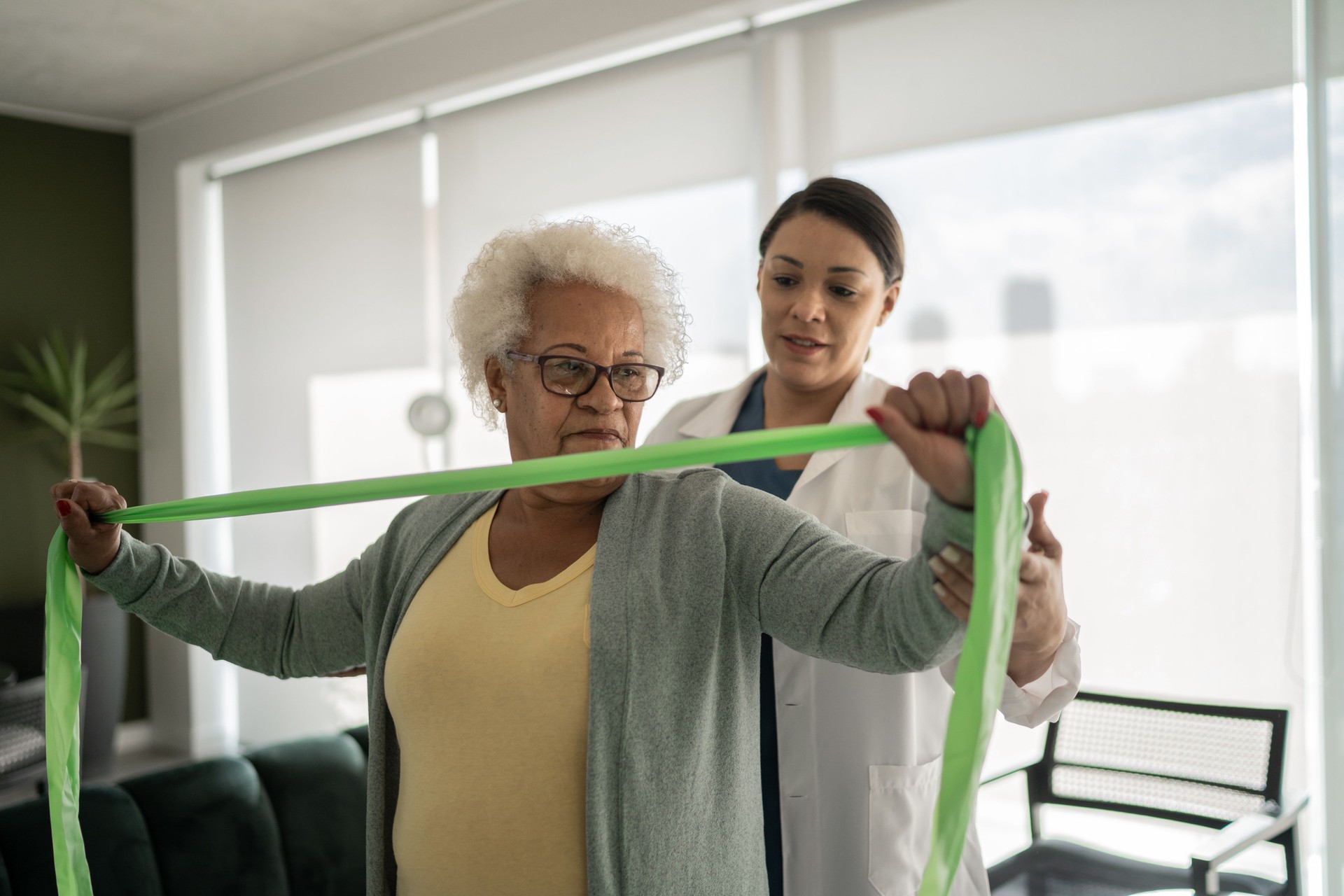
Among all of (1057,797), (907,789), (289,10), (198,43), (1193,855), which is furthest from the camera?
(198,43)

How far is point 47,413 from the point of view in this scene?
543 cm

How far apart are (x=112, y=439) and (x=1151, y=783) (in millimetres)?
5320

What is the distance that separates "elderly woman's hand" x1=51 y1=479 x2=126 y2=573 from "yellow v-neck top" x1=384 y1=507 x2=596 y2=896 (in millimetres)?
452

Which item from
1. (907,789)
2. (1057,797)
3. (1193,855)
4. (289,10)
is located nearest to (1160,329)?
(1057,797)

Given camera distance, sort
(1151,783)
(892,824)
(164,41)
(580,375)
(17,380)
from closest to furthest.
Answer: (580,375) → (892,824) → (1151,783) → (164,41) → (17,380)

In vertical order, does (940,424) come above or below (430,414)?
below

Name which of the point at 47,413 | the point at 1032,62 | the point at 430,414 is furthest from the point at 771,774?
the point at 47,413

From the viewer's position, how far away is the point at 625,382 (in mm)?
1340

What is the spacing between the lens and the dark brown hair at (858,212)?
1.87m

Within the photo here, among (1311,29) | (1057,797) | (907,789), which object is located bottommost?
(1057,797)

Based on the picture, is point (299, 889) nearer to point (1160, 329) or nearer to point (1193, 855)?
point (1193, 855)

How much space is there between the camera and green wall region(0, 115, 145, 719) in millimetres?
5609

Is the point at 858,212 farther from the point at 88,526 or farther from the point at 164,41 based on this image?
the point at 164,41

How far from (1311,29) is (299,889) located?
3152mm
